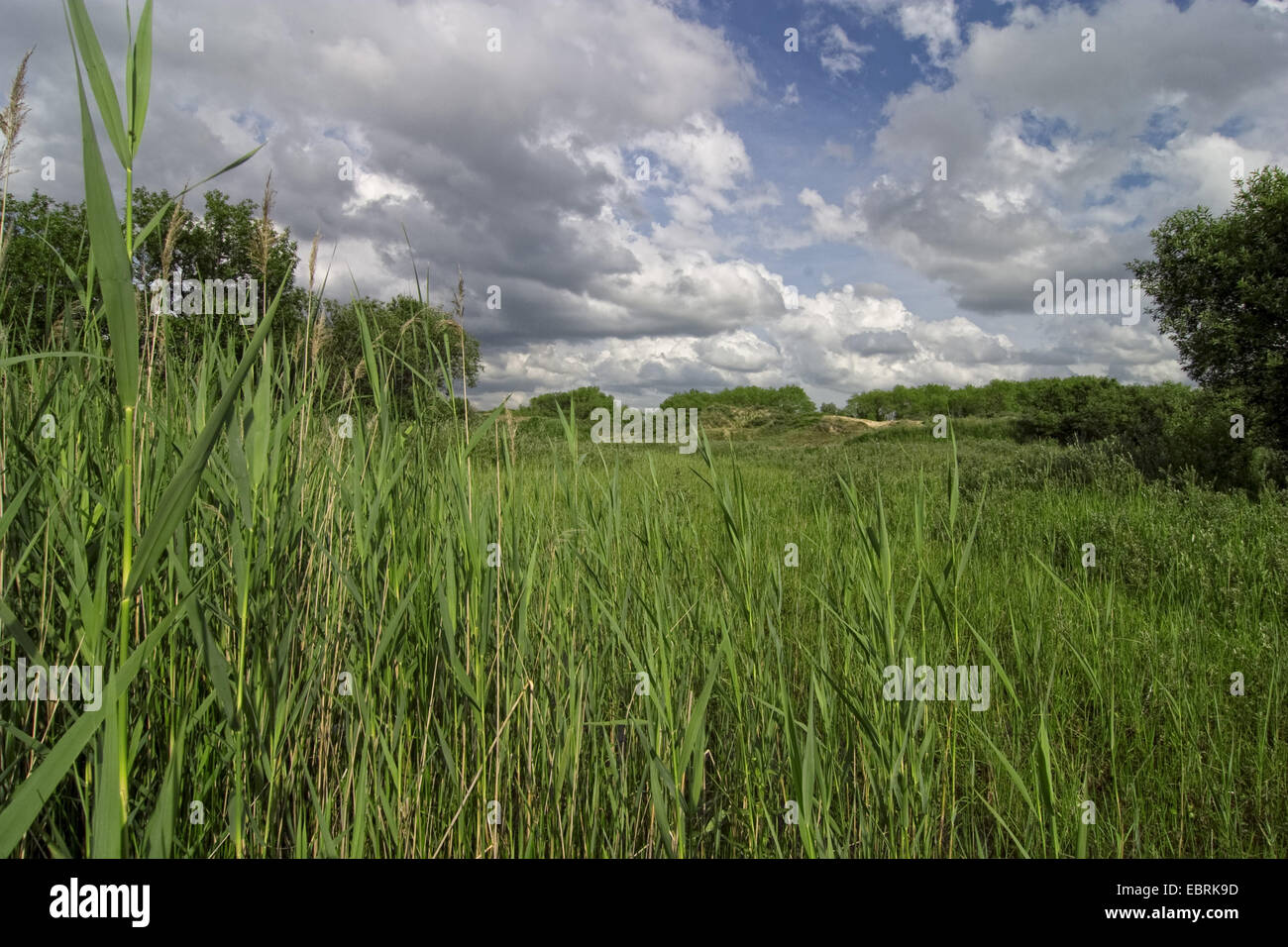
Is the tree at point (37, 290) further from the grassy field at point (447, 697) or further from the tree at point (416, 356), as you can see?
the tree at point (416, 356)

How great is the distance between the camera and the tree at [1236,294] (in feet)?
23.0

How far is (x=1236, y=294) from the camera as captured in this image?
7605 millimetres

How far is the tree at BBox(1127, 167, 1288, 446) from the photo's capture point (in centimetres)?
702

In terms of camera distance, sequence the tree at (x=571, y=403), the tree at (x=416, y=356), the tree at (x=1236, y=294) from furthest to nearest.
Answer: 1. the tree at (x=1236, y=294)
2. the tree at (x=571, y=403)
3. the tree at (x=416, y=356)

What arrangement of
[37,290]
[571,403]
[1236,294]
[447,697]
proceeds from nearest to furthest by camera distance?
1. [447,697]
2. [571,403]
3. [37,290]
4. [1236,294]

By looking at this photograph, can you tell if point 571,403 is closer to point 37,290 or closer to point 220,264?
point 220,264

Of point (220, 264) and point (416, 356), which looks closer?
point (416, 356)

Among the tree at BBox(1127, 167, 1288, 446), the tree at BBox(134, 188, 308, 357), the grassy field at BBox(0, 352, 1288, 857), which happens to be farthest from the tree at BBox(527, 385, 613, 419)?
the tree at BBox(1127, 167, 1288, 446)

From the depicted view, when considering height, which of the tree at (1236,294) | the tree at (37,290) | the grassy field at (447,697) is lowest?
the grassy field at (447,697)

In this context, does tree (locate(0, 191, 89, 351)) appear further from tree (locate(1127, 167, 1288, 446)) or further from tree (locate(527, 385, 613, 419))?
→ tree (locate(1127, 167, 1288, 446))

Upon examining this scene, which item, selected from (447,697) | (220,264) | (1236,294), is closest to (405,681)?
(447,697)

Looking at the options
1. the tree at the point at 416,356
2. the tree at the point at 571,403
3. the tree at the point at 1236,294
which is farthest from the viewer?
the tree at the point at 1236,294

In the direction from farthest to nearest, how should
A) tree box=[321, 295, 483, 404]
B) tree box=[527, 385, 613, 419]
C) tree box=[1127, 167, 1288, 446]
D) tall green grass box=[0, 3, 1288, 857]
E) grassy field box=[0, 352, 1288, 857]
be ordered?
tree box=[1127, 167, 1288, 446]
tree box=[527, 385, 613, 419]
tree box=[321, 295, 483, 404]
grassy field box=[0, 352, 1288, 857]
tall green grass box=[0, 3, 1288, 857]

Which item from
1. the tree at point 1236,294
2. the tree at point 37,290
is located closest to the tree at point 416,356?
the tree at point 37,290
